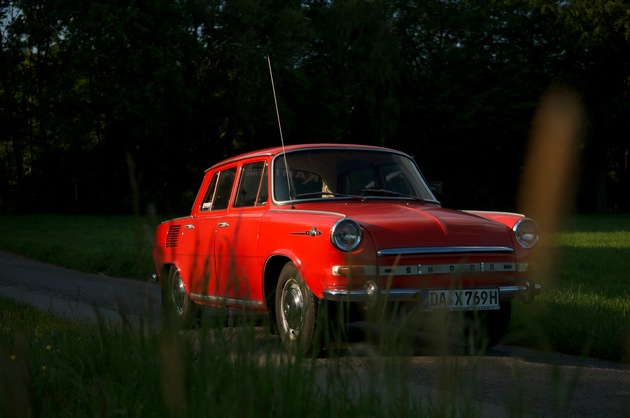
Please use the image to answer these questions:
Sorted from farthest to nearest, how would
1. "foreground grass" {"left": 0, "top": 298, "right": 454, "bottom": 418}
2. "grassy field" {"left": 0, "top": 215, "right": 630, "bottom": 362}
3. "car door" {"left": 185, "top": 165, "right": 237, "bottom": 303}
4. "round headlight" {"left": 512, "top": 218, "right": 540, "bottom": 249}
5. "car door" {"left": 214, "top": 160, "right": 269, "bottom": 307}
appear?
1. "car door" {"left": 185, "top": 165, "right": 237, "bottom": 303}
2. "car door" {"left": 214, "top": 160, "right": 269, "bottom": 307}
3. "round headlight" {"left": 512, "top": 218, "right": 540, "bottom": 249}
4. "grassy field" {"left": 0, "top": 215, "right": 630, "bottom": 362}
5. "foreground grass" {"left": 0, "top": 298, "right": 454, "bottom": 418}

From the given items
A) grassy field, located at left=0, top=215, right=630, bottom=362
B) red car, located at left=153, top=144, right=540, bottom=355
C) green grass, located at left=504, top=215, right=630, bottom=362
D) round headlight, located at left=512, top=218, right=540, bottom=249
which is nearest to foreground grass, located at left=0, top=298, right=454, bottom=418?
grassy field, located at left=0, top=215, right=630, bottom=362

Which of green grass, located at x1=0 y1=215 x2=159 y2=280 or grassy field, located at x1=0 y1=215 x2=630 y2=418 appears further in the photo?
green grass, located at x1=0 y1=215 x2=159 y2=280

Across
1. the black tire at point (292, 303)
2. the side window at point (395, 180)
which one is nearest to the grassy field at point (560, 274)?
the black tire at point (292, 303)

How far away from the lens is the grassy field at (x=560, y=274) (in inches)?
118

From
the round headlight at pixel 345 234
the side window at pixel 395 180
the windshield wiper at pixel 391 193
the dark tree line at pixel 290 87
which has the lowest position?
the round headlight at pixel 345 234

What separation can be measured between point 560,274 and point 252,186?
645 centimetres

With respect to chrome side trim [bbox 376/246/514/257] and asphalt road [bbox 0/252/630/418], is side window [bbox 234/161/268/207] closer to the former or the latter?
asphalt road [bbox 0/252/630/418]

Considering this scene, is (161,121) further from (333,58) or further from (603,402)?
(603,402)

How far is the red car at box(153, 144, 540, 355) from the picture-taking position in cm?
679

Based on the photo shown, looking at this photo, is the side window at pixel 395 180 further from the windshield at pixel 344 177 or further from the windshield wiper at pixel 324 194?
the windshield wiper at pixel 324 194

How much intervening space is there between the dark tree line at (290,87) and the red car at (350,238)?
3317cm

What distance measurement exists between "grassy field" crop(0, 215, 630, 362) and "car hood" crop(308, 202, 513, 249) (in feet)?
2.38

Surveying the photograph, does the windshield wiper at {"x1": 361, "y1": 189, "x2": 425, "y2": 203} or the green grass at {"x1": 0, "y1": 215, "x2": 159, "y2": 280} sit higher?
the windshield wiper at {"x1": 361, "y1": 189, "x2": 425, "y2": 203}

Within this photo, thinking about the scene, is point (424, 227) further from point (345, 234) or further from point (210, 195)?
point (210, 195)
